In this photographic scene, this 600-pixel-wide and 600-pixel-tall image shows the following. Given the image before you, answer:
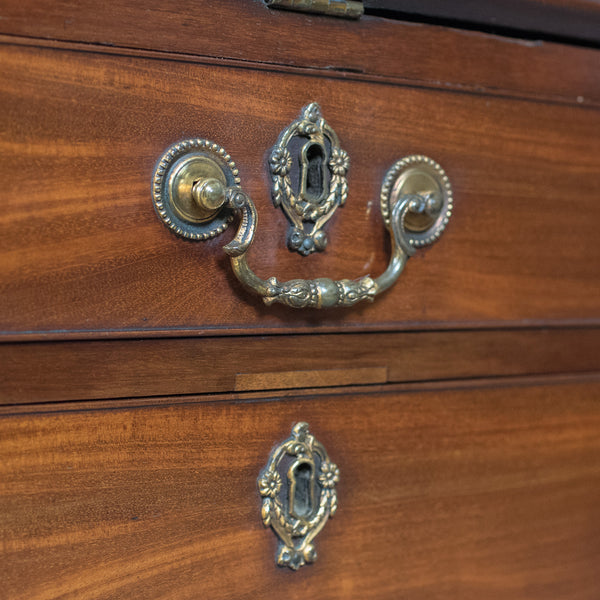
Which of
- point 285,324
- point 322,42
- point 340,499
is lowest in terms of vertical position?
point 340,499

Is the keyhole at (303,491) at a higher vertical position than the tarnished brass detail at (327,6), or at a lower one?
lower

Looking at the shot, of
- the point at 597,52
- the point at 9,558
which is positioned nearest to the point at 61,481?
the point at 9,558

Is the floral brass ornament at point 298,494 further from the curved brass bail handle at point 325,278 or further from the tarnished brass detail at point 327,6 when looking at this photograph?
the tarnished brass detail at point 327,6

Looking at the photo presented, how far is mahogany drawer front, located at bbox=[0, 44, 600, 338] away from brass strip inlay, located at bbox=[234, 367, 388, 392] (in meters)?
0.03

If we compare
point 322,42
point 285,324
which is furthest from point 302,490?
point 322,42

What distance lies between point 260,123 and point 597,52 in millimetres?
273

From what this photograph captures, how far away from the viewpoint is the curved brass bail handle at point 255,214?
0.43 meters

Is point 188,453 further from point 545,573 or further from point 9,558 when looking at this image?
point 545,573

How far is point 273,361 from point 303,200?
0.10 metres

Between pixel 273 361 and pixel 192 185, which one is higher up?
pixel 192 185

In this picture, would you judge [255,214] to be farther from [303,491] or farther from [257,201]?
[303,491]

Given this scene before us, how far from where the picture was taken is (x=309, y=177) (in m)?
0.48

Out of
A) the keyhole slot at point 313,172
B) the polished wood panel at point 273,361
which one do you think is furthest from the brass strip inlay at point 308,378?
the keyhole slot at point 313,172

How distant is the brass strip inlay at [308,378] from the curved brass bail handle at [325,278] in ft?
A: 0.16
